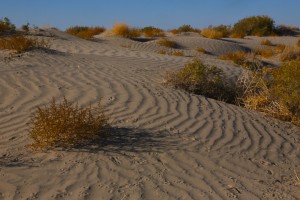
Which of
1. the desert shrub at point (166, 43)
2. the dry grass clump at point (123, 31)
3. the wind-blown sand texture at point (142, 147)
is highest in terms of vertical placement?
the dry grass clump at point (123, 31)

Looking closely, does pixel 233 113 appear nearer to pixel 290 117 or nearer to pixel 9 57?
pixel 290 117

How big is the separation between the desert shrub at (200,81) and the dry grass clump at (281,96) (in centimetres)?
49

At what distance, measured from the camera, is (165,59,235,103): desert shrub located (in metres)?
9.20

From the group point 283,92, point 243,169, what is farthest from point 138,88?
point 243,169

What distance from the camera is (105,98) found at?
759cm

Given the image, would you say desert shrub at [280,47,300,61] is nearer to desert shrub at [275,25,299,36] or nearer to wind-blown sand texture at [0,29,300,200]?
wind-blown sand texture at [0,29,300,200]

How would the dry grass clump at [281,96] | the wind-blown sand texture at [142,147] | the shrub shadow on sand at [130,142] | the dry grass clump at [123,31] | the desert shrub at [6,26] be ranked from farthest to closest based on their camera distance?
the dry grass clump at [123,31]
the desert shrub at [6,26]
the dry grass clump at [281,96]
the shrub shadow on sand at [130,142]
the wind-blown sand texture at [142,147]

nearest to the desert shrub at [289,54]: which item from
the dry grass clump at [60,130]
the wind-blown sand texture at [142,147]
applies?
the wind-blown sand texture at [142,147]

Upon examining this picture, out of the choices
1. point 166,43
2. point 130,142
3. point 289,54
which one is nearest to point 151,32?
point 166,43

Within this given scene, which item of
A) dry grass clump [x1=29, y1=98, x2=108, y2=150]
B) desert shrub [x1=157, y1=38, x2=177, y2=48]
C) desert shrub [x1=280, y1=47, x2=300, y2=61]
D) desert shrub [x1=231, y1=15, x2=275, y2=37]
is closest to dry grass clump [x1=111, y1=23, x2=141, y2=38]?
desert shrub [x1=157, y1=38, x2=177, y2=48]

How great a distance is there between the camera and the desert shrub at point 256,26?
30531mm

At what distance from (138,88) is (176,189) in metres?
3.70

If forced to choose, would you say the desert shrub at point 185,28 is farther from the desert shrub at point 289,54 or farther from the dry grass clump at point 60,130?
the dry grass clump at point 60,130

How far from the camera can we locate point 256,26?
30.9 meters
